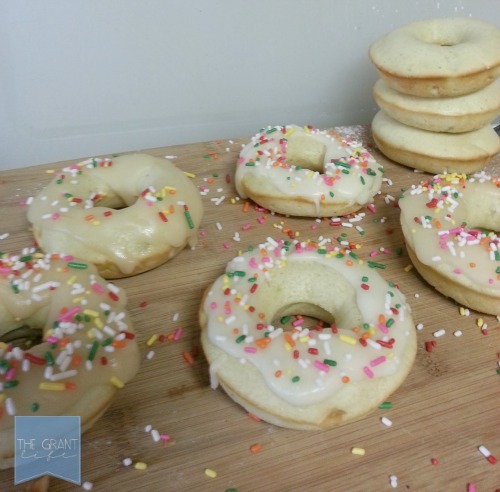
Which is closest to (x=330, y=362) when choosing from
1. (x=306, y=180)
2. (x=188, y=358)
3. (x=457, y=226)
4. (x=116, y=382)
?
(x=188, y=358)

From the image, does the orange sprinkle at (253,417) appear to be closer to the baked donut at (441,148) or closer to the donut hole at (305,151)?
the donut hole at (305,151)

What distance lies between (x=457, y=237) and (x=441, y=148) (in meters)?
0.66

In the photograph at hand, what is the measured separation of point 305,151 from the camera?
2383 mm

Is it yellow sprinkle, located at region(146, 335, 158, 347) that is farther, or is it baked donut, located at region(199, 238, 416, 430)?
yellow sprinkle, located at region(146, 335, 158, 347)

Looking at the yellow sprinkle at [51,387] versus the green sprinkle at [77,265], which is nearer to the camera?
the yellow sprinkle at [51,387]

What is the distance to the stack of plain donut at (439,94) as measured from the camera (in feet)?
6.88

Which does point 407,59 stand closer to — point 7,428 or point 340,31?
point 340,31

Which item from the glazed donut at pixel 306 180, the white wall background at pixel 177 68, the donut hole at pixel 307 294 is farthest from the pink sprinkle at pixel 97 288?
the white wall background at pixel 177 68

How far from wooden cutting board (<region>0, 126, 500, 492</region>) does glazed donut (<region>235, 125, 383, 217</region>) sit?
337 mm

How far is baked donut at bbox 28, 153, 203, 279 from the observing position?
177cm

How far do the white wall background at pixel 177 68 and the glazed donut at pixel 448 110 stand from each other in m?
0.65

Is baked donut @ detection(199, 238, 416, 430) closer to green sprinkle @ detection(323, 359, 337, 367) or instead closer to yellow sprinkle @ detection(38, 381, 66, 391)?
green sprinkle @ detection(323, 359, 337, 367)

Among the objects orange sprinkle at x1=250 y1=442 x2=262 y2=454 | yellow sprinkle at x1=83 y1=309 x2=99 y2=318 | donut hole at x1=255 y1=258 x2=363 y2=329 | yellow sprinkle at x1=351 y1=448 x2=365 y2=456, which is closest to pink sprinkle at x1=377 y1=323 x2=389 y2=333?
donut hole at x1=255 y1=258 x2=363 y2=329

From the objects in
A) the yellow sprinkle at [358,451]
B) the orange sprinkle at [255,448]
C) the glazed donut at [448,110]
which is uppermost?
the glazed donut at [448,110]
